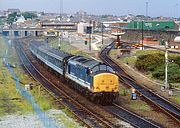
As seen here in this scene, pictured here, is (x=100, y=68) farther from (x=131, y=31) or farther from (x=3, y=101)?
(x=131, y=31)

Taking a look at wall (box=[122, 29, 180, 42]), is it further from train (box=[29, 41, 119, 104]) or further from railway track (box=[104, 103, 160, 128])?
railway track (box=[104, 103, 160, 128])

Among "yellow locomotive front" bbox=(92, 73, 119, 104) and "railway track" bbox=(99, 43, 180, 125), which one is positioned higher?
"yellow locomotive front" bbox=(92, 73, 119, 104)

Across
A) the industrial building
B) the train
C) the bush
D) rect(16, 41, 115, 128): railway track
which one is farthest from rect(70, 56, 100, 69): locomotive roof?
the industrial building

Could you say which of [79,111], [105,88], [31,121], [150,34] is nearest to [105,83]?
[105,88]

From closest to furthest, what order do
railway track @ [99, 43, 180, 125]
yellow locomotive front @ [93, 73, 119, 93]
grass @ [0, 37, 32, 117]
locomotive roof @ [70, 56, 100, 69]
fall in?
railway track @ [99, 43, 180, 125], grass @ [0, 37, 32, 117], yellow locomotive front @ [93, 73, 119, 93], locomotive roof @ [70, 56, 100, 69]

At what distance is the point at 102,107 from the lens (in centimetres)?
2903

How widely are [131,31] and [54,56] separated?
76318mm

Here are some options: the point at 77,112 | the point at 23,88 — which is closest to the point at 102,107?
the point at 77,112

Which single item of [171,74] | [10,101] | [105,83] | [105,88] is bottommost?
[10,101]

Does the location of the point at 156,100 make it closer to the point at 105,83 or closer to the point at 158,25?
the point at 105,83

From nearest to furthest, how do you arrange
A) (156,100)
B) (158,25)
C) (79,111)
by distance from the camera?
(79,111)
(156,100)
(158,25)

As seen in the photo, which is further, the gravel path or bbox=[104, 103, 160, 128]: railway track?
bbox=[104, 103, 160, 128]: railway track

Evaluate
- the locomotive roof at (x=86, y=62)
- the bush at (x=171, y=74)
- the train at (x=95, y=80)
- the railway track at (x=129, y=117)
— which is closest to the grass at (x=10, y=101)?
the train at (x=95, y=80)

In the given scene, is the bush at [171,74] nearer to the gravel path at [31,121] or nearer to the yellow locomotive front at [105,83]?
the yellow locomotive front at [105,83]
